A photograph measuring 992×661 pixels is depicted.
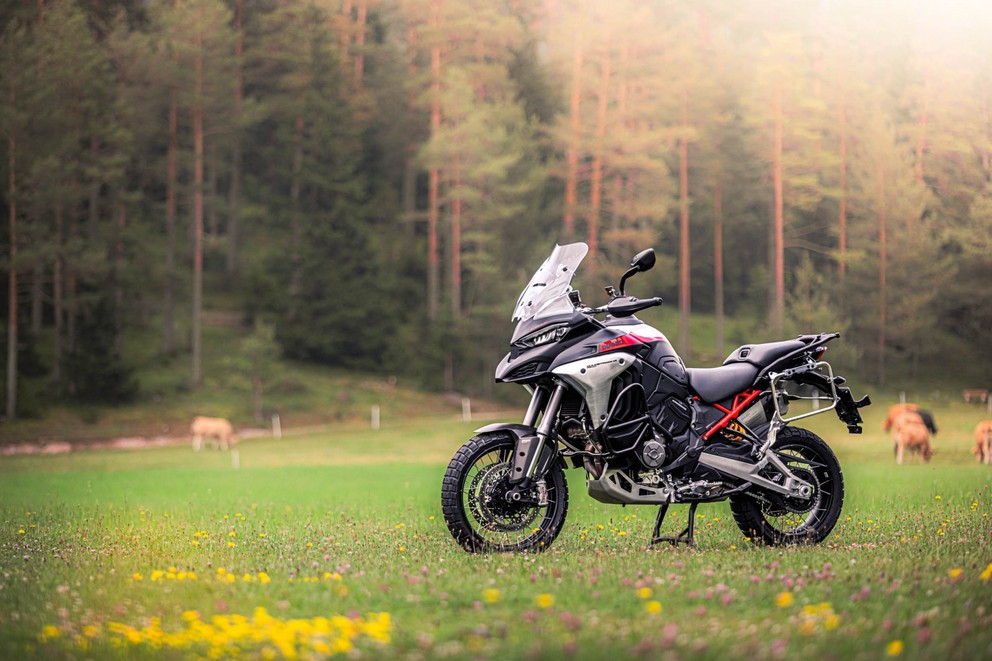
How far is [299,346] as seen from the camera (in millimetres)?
43125

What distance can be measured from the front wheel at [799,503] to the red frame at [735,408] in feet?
1.22

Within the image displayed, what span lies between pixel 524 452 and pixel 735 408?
1.75 m

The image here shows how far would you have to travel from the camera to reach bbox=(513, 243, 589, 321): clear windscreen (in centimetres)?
764

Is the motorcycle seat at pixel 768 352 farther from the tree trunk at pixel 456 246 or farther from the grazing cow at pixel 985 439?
the tree trunk at pixel 456 246

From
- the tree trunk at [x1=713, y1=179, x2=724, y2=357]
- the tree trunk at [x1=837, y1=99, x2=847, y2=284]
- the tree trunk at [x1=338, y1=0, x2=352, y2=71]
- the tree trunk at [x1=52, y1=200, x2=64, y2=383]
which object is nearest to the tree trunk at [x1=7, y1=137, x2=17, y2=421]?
the tree trunk at [x1=52, y1=200, x2=64, y2=383]

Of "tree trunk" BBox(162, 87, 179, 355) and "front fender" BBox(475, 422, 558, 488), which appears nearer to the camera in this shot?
"front fender" BBox(475, 422, 558, 488)

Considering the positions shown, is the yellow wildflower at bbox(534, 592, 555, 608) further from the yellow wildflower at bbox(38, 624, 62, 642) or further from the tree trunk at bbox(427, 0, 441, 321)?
the tree trunk at bbox(427, 0, 441, 321)

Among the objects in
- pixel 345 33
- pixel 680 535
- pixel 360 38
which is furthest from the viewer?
pixel 360 38

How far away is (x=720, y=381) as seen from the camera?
801cm

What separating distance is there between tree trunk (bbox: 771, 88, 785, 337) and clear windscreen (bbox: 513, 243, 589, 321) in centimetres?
3906

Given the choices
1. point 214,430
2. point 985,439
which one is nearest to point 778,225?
point 214,430

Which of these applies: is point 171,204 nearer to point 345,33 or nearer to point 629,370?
point 345,33

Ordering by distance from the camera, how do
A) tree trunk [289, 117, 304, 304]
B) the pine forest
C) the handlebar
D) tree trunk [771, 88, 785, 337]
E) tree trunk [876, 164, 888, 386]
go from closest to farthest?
the handlebar < the pine forest < tree trunk [289, 117, 304, 304] < tree trunk [771, 88, 785, 337] < tree trunk [876, 164, 888, 386]

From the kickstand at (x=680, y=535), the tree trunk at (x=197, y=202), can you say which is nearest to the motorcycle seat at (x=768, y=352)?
the kickstand at (x=680, y=535)
